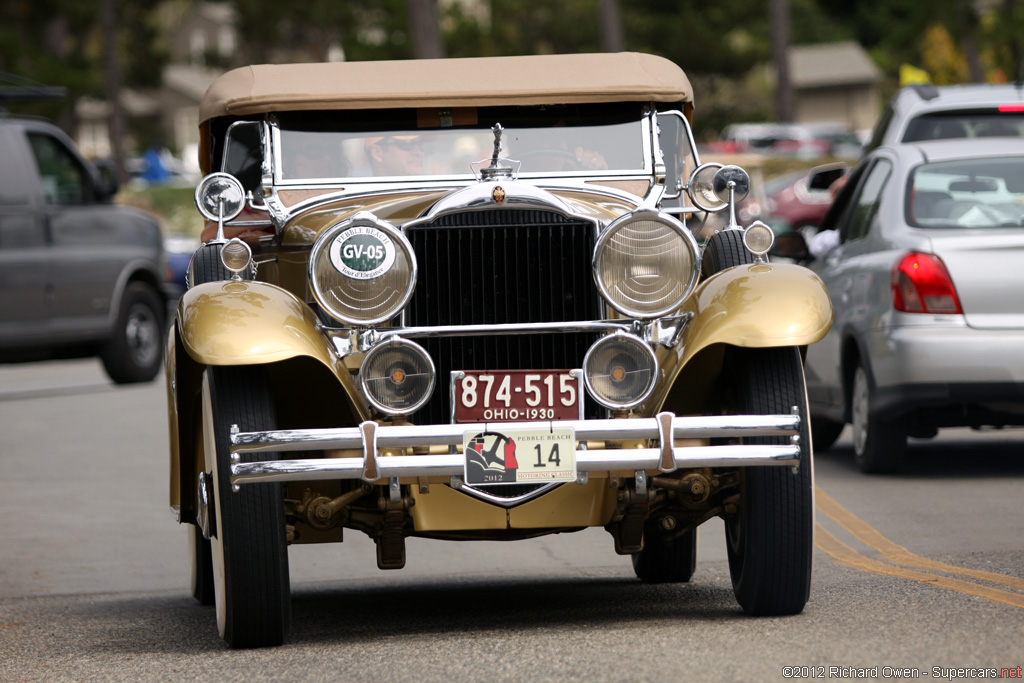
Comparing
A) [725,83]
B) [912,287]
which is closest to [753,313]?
[912,287]

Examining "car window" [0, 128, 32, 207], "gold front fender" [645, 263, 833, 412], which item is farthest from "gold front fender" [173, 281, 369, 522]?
"car window" [0, 128, 32, 207]

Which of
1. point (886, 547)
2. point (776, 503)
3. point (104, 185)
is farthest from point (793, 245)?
point (104, 185)

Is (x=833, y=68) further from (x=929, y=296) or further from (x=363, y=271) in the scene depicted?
(x=363, y=271)

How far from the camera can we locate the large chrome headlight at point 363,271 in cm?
530

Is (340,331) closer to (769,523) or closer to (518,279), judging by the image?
(518,279)

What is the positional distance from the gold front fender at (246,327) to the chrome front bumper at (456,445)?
A: 0.26 m

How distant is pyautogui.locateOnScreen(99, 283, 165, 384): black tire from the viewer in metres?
16.9

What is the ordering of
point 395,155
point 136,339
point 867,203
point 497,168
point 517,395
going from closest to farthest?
point 517,395 < point 497,168 < point 395,155 < point 867,203 < point 136,339

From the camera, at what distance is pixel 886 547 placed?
7.34 m

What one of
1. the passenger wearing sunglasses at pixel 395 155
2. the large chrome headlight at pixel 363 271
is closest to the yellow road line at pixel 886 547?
the large chrome headlight at pixel 363 271

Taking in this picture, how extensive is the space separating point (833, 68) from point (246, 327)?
7587cm

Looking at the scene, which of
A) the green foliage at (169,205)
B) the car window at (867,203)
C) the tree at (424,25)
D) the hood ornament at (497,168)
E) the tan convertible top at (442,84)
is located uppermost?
the tree at (424,25)

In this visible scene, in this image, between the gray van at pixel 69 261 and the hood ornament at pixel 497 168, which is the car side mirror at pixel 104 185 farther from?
the hood ornament at pixel 497 168

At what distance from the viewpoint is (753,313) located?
17.5ft
